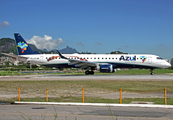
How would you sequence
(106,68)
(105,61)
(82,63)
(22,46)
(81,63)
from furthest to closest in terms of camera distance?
1. (22,46)
2. (105,61)
3. (81,63)
4. (82,63)
5. (106,68)

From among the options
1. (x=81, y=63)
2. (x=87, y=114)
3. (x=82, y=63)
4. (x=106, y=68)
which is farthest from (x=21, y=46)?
(x=87, y=114)

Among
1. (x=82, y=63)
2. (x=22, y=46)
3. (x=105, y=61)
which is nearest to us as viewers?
(x=82, y=63)

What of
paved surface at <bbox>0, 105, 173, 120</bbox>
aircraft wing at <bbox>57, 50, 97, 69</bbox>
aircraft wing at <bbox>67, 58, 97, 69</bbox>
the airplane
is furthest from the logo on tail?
paved surface at <bbox>0, 105, 173, 120</bbox>

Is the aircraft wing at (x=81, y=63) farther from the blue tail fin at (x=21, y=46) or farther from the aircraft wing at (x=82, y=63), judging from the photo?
the blue tail fin at (x=21, y=46)

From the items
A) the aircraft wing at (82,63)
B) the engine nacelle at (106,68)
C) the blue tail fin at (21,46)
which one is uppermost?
the blue tail fin at (21,46)

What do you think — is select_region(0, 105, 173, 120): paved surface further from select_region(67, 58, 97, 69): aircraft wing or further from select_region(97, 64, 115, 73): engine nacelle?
select_region(67, 58, 97, 69): aircraft wing

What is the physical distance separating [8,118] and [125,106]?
25.2ft

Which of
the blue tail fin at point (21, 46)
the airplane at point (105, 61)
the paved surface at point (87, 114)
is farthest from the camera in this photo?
the blue tail fin at point (21, 46)

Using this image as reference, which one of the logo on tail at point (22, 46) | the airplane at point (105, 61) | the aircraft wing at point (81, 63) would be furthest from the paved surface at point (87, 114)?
the logo on tail at point (22, 46)

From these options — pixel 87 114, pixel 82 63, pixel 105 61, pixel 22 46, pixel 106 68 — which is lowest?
pixel 87 114

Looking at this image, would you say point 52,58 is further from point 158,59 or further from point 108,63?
point 158,59

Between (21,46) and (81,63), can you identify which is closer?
(81,63)

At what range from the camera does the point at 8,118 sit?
10312 mm

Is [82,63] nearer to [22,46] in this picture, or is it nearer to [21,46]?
[22,46]
